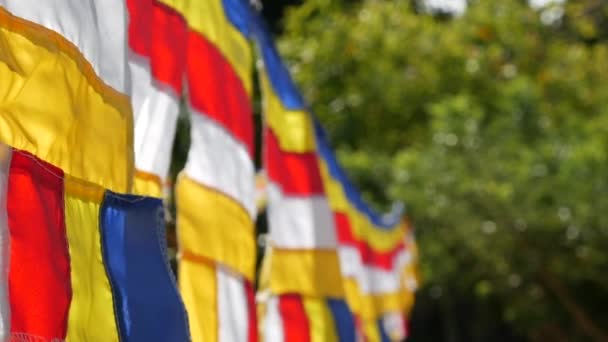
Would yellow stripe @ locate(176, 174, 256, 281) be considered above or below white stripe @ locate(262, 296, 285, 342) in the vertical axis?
above

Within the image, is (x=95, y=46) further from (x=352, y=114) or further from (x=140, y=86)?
(x=352, y=114)

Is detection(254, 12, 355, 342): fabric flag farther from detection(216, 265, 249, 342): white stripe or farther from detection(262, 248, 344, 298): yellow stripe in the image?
detection(216, 265, 249, 342): white stripe

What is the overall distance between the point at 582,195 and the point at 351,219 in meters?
5.26

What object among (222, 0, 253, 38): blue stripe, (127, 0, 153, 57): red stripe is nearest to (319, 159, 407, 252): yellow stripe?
(222, 0, 253, 38): blue stripe

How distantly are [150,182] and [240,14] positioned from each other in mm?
1417

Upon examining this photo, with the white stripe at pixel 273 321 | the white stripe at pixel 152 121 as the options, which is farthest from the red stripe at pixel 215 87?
the white stripe at pixel 273 321

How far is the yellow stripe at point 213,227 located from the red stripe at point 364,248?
229 cm

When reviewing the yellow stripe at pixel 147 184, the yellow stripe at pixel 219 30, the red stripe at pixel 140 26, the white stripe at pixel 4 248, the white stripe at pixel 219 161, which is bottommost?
the white stripe at pixel 4 248

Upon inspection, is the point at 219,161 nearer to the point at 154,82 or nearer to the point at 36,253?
the point at 154,82

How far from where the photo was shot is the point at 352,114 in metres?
15.7

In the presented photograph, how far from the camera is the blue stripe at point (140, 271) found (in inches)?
140

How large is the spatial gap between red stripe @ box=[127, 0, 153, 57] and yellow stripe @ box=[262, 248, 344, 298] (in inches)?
73.1

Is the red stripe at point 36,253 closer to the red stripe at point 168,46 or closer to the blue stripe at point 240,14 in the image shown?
the red stripe at point 168,46

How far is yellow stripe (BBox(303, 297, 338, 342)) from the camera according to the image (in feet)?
20.4
